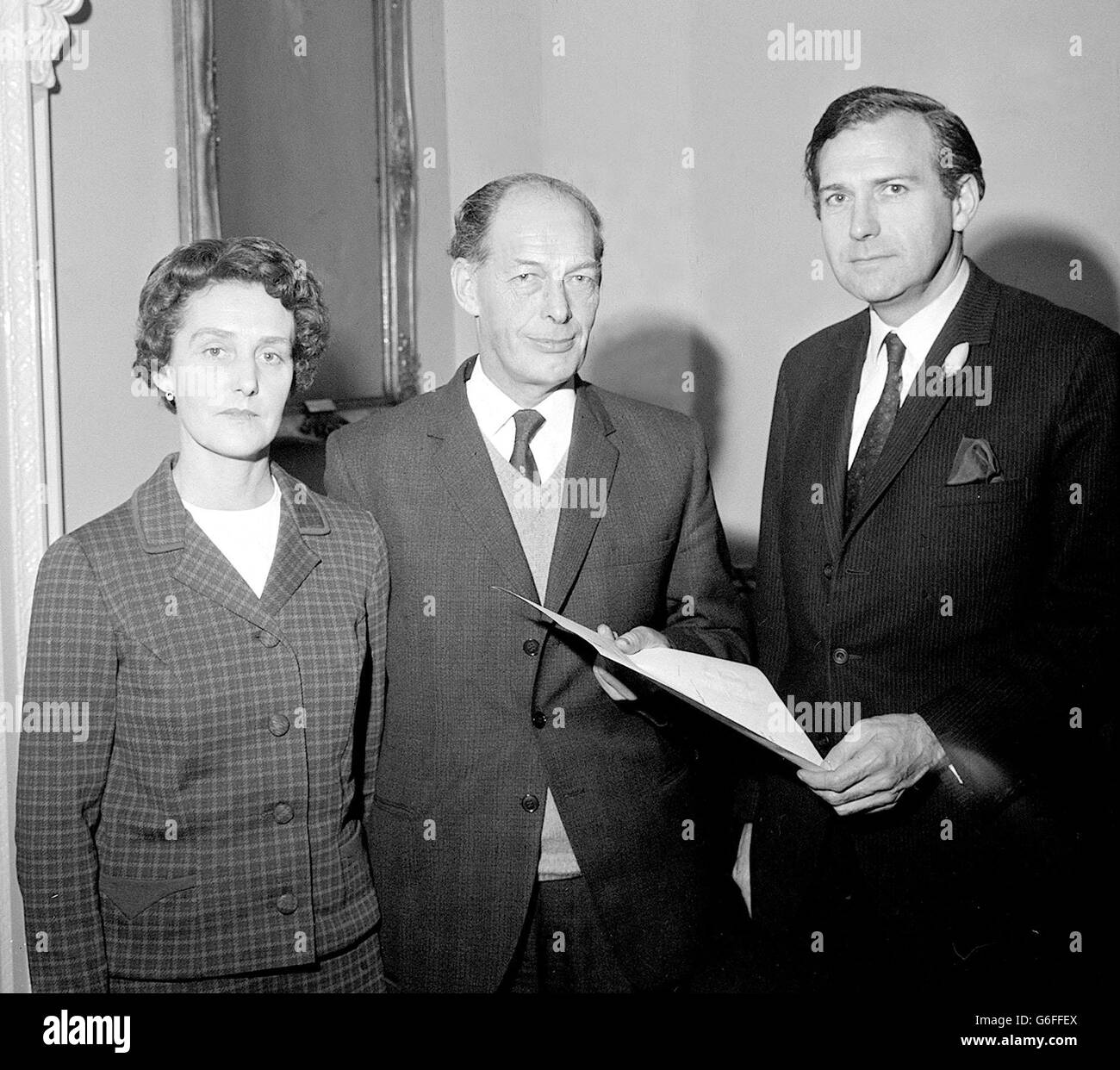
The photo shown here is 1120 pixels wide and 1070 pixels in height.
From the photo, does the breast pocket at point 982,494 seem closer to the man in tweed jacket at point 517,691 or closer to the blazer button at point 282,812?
the man in tweed jacket at point 517,691

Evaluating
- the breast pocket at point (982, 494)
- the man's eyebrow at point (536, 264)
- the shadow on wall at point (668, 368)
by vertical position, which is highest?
the man's eyebrow at point (536, 264)

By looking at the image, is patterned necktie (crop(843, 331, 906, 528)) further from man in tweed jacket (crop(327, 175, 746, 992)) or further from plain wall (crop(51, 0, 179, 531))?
plain wall (crop(51, 0, 179, 531))

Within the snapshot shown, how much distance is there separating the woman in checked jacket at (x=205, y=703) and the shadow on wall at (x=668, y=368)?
7.10 feet

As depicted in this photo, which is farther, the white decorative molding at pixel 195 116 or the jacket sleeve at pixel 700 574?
the white decorative molding at pixel 195 116

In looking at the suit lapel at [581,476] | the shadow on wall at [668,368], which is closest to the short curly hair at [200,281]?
the suit lapel at [581,476]

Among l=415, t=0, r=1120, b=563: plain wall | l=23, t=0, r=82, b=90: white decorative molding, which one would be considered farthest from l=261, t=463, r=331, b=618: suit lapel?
l=415, t=0, r=1120, b=563: plain wall

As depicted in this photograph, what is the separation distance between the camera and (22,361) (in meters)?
2.00

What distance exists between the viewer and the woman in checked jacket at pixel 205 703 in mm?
1628

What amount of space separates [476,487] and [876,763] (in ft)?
2.45

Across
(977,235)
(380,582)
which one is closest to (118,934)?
(380,582)

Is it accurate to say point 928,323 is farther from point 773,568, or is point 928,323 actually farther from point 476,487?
point 476,487

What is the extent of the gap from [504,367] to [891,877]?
1049 millimetres

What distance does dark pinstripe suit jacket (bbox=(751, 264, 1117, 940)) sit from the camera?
6.09 ft

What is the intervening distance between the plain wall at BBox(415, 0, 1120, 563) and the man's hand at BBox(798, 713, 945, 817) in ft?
6.59
